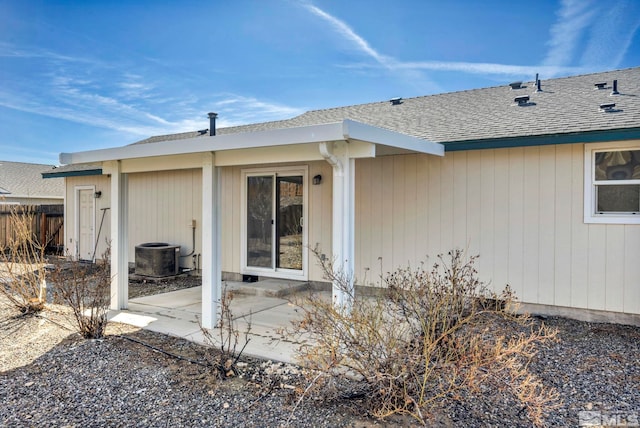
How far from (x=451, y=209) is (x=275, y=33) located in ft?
21.8

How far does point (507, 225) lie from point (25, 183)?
82.9 feet

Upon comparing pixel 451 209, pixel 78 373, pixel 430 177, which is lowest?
pixel 78 373

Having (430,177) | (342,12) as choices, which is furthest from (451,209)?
(342,12)

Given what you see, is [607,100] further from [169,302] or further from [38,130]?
[38,130]

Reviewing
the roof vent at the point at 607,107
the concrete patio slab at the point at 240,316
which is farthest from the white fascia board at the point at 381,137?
the roof vent at the point at 607,107

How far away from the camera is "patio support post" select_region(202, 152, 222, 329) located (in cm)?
523

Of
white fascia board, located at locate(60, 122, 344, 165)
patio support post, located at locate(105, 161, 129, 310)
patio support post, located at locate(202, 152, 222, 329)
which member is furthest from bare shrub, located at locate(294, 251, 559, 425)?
patio support post, located at locate(105, 161, 129, 310)

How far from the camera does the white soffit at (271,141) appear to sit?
13.1 feet

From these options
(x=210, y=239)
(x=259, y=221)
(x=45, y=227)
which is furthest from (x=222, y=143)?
(x=45, y=227)

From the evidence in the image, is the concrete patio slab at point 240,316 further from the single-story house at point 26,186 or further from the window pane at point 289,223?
the single-story house at point 26,186

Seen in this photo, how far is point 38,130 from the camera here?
19391mm

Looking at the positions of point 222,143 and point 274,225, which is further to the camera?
point 274,225

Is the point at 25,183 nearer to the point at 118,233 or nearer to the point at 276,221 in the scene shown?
the point at 118,233

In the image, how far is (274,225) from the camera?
25.9ft
